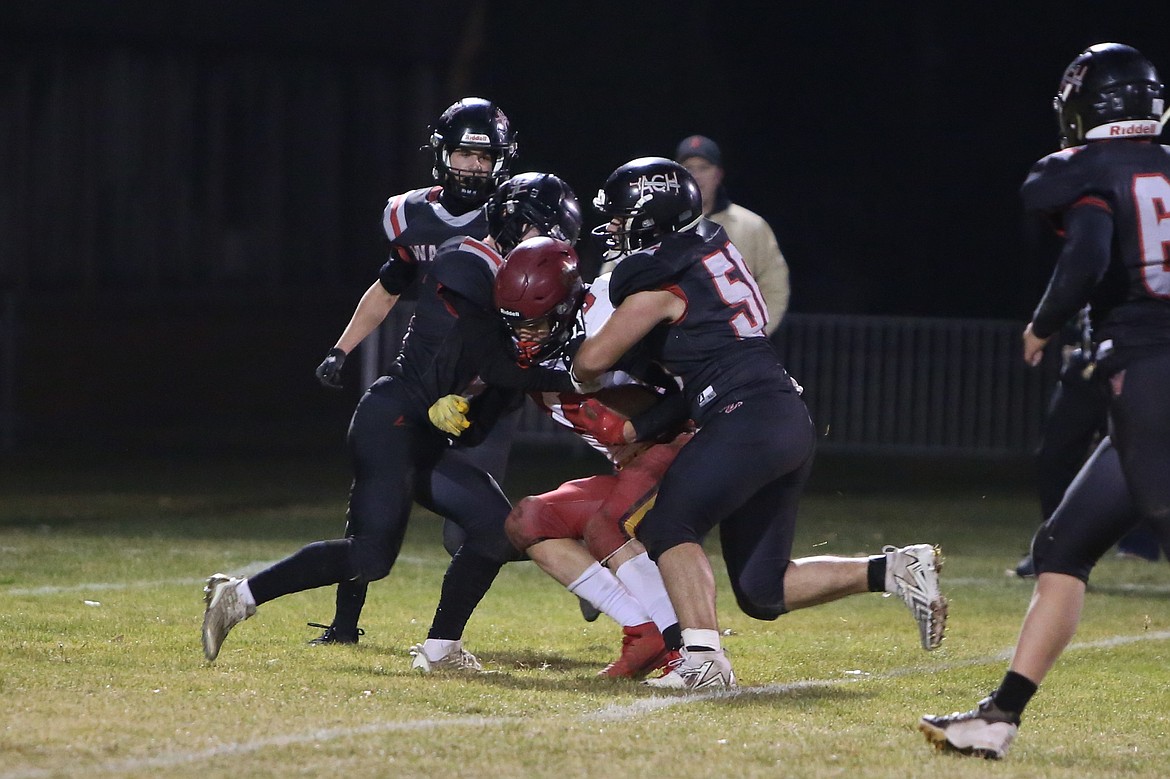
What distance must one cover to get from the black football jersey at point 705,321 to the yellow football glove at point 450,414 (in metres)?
0.67

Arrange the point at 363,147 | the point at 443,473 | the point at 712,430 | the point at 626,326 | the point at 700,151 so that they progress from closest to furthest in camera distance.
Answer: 1. the point at 626,326
2. the point at 712,430
3. the point at 443,473
4. the point at 700,151
5. the point at 363,147

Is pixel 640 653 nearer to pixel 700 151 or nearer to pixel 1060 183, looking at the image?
pixel 1060 183

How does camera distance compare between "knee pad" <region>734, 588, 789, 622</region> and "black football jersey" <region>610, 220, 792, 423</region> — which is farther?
"knee pad" <region>734, 588, 789, 622</region>

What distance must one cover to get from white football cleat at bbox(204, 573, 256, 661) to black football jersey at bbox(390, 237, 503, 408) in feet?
2.96

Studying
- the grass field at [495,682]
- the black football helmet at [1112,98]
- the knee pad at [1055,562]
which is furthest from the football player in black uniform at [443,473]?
the black football helmet at [1112,98]

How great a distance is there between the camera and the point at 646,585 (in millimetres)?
5969

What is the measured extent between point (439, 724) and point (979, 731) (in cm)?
140

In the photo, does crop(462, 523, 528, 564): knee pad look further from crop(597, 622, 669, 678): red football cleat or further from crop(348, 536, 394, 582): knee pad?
crop(597, 622, 669, 678): red football cleat

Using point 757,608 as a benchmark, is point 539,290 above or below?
above

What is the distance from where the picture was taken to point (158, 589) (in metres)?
7.72

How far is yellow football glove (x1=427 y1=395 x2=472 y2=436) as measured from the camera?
5984 mm

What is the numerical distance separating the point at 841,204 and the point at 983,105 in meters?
2.07

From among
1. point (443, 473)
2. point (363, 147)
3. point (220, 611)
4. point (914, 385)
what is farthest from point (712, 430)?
point (363, 147)

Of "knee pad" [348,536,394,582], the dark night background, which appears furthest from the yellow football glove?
the dark night background
